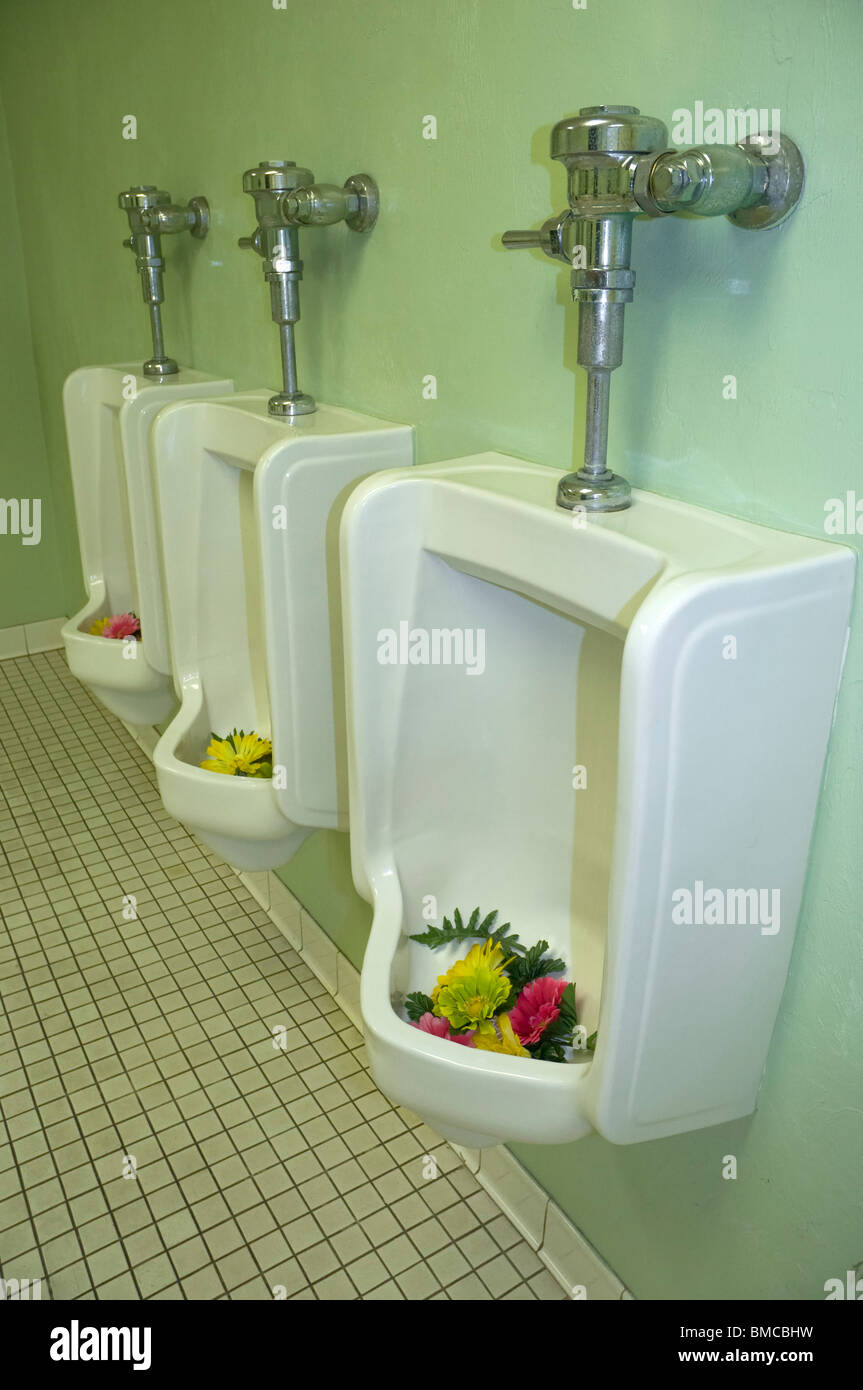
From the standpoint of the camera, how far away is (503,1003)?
42.9 inches

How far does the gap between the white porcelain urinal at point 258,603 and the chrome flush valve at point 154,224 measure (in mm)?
412

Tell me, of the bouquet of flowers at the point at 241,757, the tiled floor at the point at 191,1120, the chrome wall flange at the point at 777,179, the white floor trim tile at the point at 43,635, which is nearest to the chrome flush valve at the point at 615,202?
the chrome wall flange at the point at 777,179

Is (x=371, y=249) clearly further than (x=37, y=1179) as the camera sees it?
No

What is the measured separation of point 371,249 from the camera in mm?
1276

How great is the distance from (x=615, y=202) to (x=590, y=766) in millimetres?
553

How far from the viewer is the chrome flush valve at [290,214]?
1219 millimetres

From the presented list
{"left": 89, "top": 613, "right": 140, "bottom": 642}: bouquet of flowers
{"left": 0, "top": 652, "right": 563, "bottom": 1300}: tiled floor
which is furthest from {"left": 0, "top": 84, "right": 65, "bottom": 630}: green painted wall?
{"left": 89, "top": 613, "right": 140, "bottom": 642}: bouquet of flowers

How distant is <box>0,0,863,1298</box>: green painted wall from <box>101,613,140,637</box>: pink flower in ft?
1.90

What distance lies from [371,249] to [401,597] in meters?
0.50

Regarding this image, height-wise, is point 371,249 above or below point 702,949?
above

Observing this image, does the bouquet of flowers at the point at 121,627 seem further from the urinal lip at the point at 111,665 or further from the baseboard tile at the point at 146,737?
the baseboard tile at the point at 146,737
